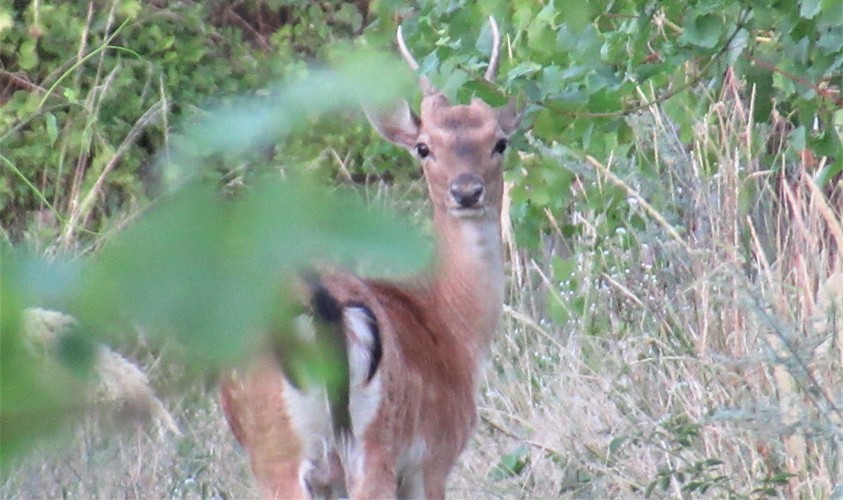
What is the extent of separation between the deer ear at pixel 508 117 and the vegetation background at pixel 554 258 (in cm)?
10

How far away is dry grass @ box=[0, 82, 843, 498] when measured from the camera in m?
3.84

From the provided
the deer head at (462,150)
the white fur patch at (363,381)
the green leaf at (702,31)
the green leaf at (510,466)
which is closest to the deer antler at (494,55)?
the deer head at (462,150)

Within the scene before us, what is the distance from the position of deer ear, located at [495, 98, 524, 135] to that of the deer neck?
279 millimetres

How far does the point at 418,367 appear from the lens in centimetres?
397

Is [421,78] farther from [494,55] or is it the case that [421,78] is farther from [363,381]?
[494,55]

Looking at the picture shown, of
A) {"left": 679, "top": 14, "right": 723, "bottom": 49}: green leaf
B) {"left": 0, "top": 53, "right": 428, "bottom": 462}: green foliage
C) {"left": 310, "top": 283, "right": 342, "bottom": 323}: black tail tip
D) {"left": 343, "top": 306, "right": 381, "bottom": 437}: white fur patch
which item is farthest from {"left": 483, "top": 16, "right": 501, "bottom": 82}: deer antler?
{"left": 0, "top": 53, "right": 428, "bottom": 462}: green foliage

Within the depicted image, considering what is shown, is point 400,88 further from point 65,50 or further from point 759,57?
point 65,50

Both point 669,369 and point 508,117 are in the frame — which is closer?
point 508,117

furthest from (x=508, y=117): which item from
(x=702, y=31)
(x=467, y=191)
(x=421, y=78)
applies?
(x=421, y=78)

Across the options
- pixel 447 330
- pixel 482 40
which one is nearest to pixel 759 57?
pixel 482 40

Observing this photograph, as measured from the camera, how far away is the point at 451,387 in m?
4.16

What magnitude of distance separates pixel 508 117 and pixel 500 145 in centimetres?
12

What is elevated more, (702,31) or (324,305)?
(324,305)

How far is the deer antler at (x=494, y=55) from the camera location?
4.18 m
